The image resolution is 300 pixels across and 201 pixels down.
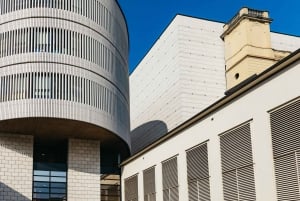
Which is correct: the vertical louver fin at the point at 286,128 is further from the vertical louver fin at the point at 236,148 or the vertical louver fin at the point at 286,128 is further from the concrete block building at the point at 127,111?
the vertical louver fin at the point at 236,148

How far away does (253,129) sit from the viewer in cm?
2147

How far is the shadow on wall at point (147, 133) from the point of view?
4888 cm

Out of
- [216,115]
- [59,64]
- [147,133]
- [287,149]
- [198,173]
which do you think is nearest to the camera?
[287,149]

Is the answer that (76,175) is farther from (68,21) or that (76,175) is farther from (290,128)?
(290,128)

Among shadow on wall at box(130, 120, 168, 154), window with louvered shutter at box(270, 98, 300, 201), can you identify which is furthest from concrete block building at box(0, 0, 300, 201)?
shadow on wall at box(130, 120, 168, 154)

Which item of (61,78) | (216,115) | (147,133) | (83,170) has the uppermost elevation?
(61,78)

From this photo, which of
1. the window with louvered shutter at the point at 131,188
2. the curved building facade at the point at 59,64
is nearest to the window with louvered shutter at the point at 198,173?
the window with louvered shutter at the point at 131,188

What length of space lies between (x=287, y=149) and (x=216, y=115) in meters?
6.03

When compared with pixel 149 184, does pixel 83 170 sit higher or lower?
higher

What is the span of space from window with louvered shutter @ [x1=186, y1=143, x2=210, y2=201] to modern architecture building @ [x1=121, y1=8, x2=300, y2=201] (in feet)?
0.17

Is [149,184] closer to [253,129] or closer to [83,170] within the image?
[83,170]

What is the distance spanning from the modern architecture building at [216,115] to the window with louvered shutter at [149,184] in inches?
2.5

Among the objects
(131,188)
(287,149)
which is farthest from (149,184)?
(287,149)

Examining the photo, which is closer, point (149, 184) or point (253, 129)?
point (253, 129)
